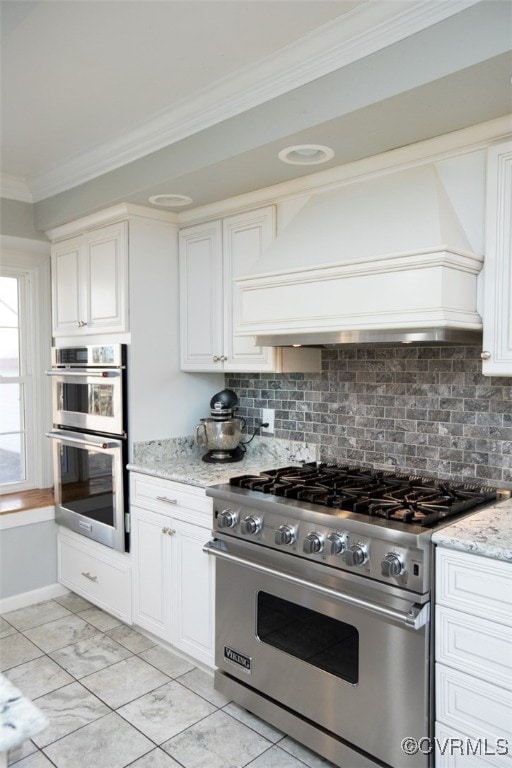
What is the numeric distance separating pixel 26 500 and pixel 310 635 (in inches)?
88.1

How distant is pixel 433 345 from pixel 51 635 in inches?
97.5

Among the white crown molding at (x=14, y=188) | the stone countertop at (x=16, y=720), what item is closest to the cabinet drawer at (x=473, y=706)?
the stone countertop at (x=16, y=720)

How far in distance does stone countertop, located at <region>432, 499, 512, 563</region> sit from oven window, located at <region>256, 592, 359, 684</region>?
490mm

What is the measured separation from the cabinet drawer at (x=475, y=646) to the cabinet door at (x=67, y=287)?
2.50 m

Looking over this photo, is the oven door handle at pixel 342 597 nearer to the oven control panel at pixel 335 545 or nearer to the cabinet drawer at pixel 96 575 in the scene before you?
the oven control panel at pixel 335 545

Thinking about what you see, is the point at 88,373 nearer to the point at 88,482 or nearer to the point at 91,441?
the point at 91,441

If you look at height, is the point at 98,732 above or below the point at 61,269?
below

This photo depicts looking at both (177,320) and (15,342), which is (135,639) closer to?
(177,320)

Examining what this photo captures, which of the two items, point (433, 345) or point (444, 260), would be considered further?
point (433, 345)

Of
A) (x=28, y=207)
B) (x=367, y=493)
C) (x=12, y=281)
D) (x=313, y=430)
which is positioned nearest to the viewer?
(x=367, y=493)

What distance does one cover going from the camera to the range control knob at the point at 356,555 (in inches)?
71.9

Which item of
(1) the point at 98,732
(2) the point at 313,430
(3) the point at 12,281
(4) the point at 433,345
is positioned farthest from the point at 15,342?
(4) the point at 433,345

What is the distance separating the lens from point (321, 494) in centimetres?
214

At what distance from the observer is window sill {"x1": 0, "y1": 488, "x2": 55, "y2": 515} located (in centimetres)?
336
